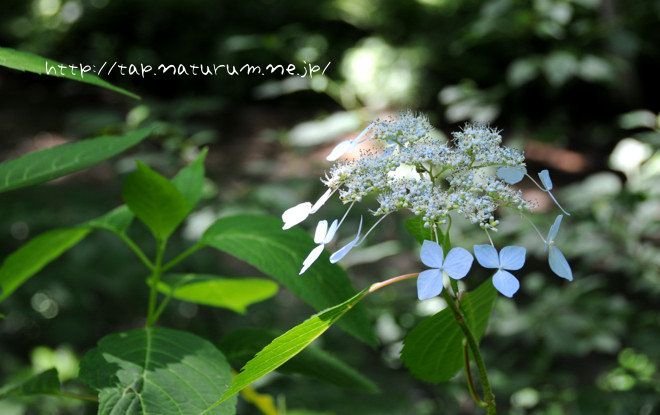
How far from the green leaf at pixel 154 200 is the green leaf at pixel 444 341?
31cm

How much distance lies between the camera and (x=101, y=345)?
0.57 metres

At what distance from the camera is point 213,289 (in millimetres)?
795

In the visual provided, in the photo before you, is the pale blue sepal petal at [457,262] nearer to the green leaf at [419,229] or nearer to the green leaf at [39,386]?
the green leaf at [419,229]

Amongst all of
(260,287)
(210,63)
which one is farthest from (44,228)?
(210,63)

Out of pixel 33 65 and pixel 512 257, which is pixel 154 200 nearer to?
pixel 33 65

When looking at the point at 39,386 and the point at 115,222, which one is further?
the point at 115,222

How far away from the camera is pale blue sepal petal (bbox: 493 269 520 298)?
406mm

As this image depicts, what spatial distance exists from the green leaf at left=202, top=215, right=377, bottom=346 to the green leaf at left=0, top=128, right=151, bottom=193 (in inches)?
5.5

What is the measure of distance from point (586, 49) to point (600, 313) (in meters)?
1.15

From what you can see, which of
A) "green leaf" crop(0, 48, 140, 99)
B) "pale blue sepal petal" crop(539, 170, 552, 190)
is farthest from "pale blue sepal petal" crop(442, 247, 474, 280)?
"green leaf" crop(0, 48, 140, 99)

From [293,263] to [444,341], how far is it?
0.54ft

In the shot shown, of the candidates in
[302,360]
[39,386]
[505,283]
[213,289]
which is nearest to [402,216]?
[213,289]

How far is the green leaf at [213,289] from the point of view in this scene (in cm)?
78

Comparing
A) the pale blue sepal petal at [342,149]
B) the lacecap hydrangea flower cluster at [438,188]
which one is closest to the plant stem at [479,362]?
the lacecap hydrangea flower cluster at [438,188]
